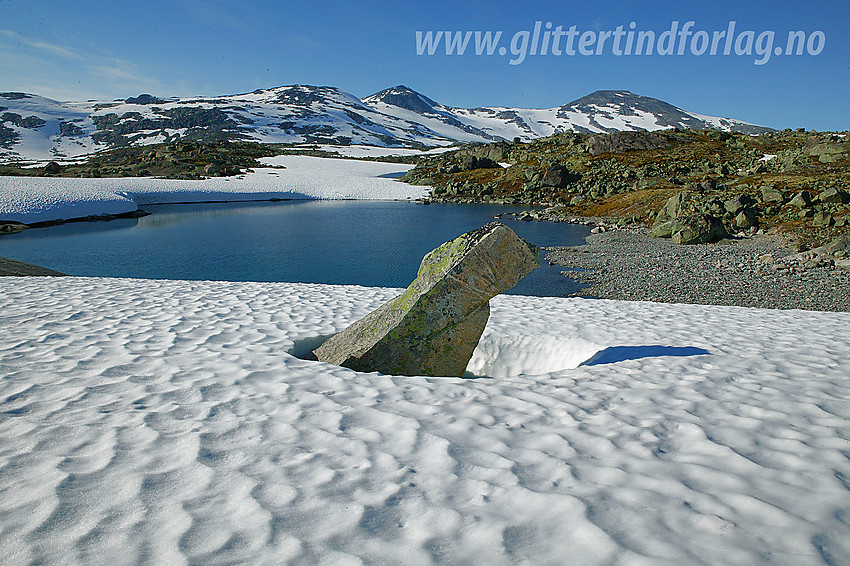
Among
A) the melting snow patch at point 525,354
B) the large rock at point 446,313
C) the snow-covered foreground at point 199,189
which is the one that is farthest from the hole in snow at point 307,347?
the snow-covered foreground at point 199,189

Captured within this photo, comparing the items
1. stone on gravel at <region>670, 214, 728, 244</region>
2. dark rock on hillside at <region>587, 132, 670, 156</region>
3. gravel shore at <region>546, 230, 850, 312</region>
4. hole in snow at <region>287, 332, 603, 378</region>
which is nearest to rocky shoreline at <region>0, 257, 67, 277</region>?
hole in snow at <region>287, 332, 603, 378</region>

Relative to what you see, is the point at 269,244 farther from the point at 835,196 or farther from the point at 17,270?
the point at 835,196

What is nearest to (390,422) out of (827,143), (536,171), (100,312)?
(100,312)

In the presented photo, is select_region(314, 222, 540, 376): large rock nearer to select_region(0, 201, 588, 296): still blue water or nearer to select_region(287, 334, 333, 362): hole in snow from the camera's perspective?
select_region(287, 334, 333, 362): hole in snow

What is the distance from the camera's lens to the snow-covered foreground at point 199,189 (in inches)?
1212

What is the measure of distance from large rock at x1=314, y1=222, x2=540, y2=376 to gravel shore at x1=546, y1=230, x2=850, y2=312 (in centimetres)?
959

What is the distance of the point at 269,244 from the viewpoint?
24594mm

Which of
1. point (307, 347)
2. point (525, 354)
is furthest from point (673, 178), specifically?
point (307, 347)

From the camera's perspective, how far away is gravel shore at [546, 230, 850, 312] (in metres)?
13.6

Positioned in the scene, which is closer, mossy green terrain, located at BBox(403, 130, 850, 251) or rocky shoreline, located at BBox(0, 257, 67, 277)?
rocky shoreline, located at BBox(0, 257, 67, 277)

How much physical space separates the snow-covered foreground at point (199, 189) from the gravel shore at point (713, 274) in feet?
104

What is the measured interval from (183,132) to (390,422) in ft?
507

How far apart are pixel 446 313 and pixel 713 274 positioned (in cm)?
1470

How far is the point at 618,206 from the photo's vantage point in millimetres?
36844
